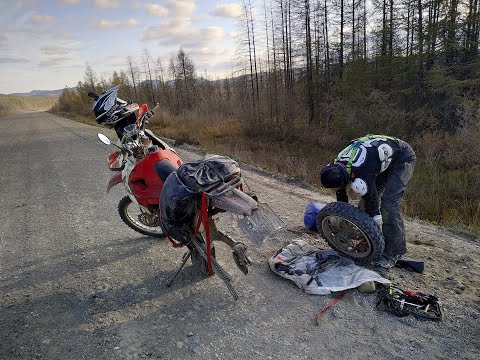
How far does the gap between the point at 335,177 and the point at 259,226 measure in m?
1.04

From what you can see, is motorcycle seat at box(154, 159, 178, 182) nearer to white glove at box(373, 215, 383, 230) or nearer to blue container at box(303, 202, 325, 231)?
blue container at box(303, 202, 325, 231)

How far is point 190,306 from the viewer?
119 inches

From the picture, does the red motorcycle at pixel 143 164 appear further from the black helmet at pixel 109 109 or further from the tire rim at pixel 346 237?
the tire rim at pixel 346 237

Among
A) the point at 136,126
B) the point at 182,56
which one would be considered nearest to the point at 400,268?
the point at 136,126

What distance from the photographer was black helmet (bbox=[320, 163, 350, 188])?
3.19 m

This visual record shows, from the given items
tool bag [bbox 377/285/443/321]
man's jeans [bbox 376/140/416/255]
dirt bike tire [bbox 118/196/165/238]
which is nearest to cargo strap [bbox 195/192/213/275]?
dirt bike tire [bbox 118/196/165/238]

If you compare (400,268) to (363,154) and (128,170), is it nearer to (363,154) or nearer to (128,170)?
(363,154)

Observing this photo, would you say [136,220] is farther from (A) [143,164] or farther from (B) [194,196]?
(B) [194,196]

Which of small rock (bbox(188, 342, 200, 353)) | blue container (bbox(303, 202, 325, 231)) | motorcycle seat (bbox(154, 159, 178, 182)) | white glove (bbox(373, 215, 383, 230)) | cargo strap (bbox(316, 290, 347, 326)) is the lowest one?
small rock (bbox(188, 342, 200, 353))

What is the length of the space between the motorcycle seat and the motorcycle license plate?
3.56 ft

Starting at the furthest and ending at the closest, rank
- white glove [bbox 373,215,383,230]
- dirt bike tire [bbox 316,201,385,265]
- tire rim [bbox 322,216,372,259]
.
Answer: tire rim [bbox 322,216,372,259]
white glove [bbox 373,215,383,230]
dirt bike tire [bbox 316,201,385,265]

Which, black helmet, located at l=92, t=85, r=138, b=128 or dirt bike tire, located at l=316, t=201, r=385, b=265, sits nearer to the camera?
dirt bike tire, located at l=316, t=201, r=385, b=265

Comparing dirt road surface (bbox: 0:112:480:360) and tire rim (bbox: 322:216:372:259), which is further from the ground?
tire rim (bbox: 322:216:372:259)

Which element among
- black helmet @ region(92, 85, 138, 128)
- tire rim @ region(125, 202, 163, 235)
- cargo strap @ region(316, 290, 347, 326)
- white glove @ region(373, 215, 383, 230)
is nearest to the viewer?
cargo strap @ region(316, 290, 347, 326)
